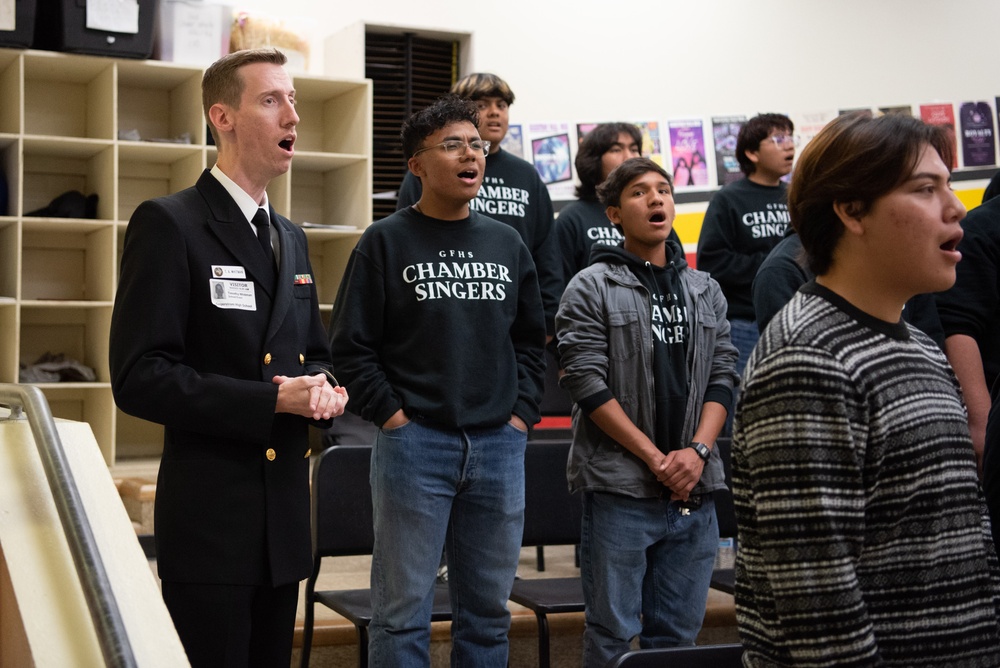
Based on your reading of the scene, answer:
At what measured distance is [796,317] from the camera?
4.46 ft

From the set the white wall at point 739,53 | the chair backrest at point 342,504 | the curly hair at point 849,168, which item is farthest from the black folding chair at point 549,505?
the white wall at point 739,53

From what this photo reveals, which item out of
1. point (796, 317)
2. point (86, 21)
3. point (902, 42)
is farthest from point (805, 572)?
point (902, 42)

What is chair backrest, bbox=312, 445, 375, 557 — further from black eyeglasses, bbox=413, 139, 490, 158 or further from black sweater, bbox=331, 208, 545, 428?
black eyeglasses, bbox=413, 139, 490, 158

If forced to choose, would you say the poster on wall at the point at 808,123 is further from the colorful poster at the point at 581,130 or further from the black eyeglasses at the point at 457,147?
the black eyeglasses at the point at 457,147

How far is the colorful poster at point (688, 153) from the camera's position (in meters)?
5.66

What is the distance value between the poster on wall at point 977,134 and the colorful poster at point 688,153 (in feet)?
4.62

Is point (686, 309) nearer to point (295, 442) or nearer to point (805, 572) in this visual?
point (295, 442)

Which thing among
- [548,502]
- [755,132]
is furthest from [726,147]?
[548,502]

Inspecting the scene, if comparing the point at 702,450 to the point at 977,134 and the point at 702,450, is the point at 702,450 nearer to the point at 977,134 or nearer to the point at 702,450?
the point at 702,450

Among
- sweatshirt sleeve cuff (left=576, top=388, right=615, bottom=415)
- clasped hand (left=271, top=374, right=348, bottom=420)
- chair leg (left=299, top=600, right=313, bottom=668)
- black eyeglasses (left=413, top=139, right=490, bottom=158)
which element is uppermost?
black eyeglasses (left=413, top=139, right=490, bottom=158)

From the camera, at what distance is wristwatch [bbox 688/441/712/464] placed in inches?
103

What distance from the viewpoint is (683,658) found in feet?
5.62

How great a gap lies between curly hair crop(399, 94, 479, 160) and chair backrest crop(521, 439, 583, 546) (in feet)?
3.44

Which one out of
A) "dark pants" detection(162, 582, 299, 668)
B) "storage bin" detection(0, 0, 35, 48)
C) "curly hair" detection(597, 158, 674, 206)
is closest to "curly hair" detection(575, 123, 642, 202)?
"curly hair" detection(597, 158, 674, 206)
